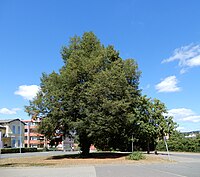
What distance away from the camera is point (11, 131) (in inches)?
3081

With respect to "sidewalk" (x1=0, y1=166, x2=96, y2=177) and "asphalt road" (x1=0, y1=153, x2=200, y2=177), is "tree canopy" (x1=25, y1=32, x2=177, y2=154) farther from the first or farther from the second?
"sidewalk" (x1=0, y1=166, x2=96, y2=177)

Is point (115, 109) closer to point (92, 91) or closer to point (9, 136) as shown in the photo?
point (92, 91)

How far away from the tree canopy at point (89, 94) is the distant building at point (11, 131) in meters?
47.6

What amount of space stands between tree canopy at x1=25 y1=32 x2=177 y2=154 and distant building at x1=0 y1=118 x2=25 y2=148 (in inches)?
1874

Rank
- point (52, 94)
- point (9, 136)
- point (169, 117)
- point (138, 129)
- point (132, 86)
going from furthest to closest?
point (9, 136)
point (169, 117)
point (138, 129)
point (132, 86)
point (52, 94)

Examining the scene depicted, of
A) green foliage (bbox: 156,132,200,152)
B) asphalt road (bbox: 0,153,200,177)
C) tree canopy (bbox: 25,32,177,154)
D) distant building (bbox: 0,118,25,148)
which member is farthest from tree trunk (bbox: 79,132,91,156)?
distant building (bbox: 0,118,25,148)

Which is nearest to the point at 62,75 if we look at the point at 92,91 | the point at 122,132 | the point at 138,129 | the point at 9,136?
the point at 92,91

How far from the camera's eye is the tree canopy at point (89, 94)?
27.8 metres

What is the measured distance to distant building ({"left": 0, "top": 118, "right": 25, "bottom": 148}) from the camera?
75.6m

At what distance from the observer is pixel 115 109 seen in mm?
27188

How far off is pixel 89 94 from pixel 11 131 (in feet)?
185

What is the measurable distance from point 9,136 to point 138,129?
50.7 meters

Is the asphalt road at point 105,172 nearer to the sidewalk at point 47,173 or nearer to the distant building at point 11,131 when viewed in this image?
the sidewalk at point 47,173

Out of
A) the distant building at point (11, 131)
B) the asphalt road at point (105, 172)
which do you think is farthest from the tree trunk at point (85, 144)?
the distant building at point (11, 131)
